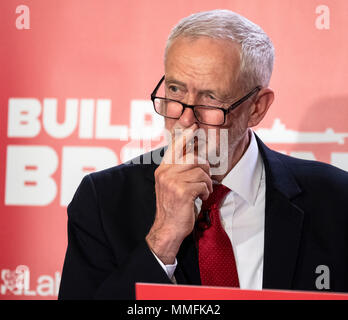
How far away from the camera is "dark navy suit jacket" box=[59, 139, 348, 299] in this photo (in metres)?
1.46

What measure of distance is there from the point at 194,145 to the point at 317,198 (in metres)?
0.46

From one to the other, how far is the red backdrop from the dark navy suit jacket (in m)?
0.48

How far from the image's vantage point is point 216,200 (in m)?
1.54

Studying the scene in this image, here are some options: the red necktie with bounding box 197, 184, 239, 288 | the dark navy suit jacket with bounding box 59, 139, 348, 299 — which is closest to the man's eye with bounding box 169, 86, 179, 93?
the dark navy suit jacket with bounding box 59, 139, 348, 299

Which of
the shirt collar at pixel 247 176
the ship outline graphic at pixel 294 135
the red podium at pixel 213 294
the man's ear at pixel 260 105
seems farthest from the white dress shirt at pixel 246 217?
the red podium at pixel 213 294

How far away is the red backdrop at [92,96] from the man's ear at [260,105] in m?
0.45

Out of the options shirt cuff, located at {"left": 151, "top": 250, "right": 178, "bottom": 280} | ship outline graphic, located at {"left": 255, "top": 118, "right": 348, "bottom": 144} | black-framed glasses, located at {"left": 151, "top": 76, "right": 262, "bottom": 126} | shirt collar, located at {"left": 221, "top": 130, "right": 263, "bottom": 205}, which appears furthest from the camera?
ship outline graphic, located at {"left": 255, "top": 118, "right": 348, "bottom": 144}

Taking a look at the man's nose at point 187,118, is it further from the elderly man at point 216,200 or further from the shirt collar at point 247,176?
the shirt collar at point 247,176

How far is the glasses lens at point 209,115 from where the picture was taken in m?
1.50

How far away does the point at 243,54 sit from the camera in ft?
5.07

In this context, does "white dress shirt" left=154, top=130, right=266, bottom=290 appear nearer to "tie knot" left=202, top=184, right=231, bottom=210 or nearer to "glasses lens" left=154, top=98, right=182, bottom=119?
"tie knot" left=202, top=184, right=231, bottom=210
